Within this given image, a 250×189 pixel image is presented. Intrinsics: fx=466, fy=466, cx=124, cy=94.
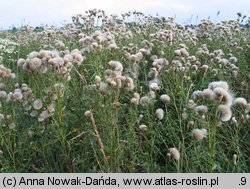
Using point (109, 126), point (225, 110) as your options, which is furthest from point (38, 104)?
point (225, 110)

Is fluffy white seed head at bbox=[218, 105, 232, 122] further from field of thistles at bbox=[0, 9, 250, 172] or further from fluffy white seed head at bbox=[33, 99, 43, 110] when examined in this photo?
fluffy white seed head at bbox=[33, 99, 43, 110]

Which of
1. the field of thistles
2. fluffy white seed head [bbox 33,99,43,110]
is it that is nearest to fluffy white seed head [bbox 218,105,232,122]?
the field of thistles

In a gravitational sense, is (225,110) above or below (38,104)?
above

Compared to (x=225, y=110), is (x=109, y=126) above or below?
below

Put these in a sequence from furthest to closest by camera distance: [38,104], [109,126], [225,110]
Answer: [38,104], [109,126], [225,110]

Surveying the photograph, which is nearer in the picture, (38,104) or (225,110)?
(225,110)

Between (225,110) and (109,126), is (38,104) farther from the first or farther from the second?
(225,110)

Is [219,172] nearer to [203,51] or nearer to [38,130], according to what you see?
[38,130]

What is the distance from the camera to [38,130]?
12.5 feet

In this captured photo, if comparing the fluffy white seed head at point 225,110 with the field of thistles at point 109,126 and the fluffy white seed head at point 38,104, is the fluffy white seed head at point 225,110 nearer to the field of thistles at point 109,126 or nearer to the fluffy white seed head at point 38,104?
the field of thistles at point 109,126

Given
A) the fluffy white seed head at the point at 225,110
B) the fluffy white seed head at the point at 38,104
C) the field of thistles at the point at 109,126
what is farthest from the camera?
the fluffy white seed head at the point at 38,104

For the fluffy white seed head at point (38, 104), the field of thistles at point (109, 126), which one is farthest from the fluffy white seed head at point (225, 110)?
the fluffy white seed head at point (38, 104)

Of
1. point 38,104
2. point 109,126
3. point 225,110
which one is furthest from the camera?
point 38,104

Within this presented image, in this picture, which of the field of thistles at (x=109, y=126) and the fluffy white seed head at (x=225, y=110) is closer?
the fluffy white seed head at (x=225, y=110)
